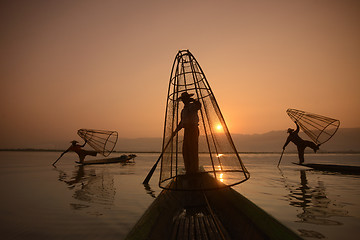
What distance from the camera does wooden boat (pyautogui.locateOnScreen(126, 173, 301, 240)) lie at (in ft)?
6.73

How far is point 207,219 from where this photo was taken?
119 inches

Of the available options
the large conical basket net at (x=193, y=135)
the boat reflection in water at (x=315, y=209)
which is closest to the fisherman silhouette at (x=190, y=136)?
the large conical basket net at (x=193, y=135)

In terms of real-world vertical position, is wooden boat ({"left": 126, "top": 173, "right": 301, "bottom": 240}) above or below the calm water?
above

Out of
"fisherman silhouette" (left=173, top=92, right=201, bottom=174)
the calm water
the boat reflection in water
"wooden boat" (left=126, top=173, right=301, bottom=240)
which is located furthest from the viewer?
"fisherman silhouette" (left=173, top=92, right=201, bottom=174)

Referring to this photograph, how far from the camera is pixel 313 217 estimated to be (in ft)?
12.9

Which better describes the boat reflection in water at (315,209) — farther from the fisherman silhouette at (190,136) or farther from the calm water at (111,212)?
the fisherman silhouette at (190,136)

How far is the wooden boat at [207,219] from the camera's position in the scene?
2.05 meters

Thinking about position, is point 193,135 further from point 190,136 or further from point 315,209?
point 315,209

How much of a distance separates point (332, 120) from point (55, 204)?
1540cm

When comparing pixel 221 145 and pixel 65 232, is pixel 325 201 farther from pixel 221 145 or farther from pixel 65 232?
pixel 65 232

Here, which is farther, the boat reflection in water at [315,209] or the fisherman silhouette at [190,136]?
the fisherman silhouette at [190,136]

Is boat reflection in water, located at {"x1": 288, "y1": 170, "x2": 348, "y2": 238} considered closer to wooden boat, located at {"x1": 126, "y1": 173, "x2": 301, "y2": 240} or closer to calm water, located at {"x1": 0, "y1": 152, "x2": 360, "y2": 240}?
calm water, located at {"x1": 0, "y1": 152, "x2": 360, "y2": 240}

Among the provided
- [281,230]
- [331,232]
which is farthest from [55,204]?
[331,232]

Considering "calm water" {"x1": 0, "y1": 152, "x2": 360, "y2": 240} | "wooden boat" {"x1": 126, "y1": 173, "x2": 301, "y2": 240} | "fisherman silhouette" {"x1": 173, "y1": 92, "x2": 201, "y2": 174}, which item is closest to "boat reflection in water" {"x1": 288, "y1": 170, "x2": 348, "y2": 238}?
"calm water" {"x1": 0, "y1": 152, "x2": 360, "y2": 240}
